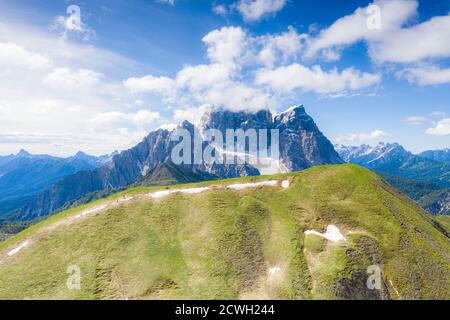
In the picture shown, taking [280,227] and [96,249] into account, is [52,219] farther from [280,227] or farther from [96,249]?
[280,227]

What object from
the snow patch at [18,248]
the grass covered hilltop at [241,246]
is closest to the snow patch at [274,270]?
the grass covered hilltop at [241,246]

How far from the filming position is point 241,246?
61.2 m

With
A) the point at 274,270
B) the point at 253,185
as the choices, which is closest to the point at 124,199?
the point at 253,185

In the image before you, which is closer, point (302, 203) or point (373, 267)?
point (373, 267)

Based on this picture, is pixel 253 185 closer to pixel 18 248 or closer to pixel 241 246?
pixel 241 246

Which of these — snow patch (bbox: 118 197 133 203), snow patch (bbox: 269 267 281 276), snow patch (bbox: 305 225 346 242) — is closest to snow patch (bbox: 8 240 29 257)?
snow patch (bbox: 118 197 133 203)

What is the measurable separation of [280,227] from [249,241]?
721 centimetres

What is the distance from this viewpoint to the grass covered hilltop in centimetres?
5253

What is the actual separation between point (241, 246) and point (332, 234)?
17634mm

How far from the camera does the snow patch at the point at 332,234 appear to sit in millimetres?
59844

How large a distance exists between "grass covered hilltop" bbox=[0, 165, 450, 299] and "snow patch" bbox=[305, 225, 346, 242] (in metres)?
0.55

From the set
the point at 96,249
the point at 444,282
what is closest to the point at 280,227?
the point at 444,282

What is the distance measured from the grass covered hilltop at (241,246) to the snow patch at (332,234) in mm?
550

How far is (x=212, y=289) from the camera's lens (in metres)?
52.0
